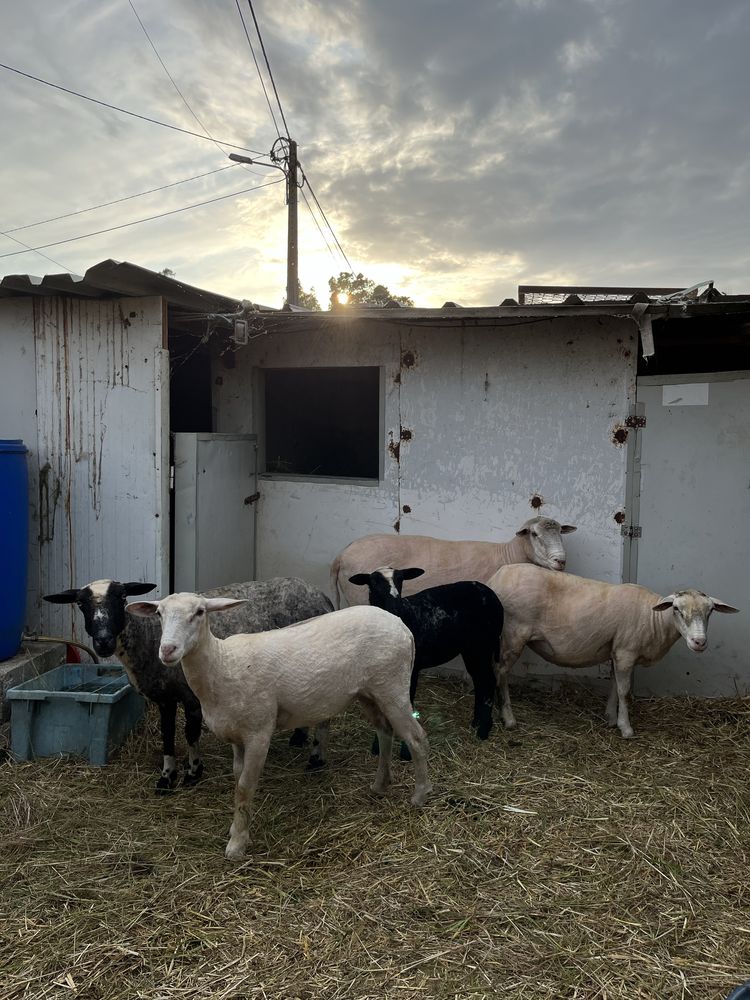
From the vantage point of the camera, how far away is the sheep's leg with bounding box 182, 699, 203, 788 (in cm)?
459

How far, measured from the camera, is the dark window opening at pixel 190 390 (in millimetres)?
7801

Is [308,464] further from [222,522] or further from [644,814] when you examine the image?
[644,814]

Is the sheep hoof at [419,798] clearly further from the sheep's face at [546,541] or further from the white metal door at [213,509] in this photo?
the white metal door at [213,509]

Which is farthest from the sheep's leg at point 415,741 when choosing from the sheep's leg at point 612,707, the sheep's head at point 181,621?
the sheep's leg at point 612,707

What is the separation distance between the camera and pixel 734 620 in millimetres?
6121

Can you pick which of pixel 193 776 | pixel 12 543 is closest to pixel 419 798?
pixel 193 776

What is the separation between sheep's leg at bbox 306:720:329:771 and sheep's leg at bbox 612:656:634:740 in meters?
2.37

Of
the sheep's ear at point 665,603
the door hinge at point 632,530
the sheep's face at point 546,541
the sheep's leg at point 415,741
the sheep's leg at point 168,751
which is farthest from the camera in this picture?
the door hinge at point 632,530

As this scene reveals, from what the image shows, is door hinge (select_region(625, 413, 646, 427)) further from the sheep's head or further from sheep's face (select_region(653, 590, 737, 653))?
the sheep's head

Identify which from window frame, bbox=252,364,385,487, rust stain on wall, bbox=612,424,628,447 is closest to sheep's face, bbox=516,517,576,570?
rust stain on wall, bbox=612,424,628,447

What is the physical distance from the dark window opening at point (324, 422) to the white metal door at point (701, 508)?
11.7 feet

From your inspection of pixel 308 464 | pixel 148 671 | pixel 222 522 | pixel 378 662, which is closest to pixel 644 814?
pixel 378 662

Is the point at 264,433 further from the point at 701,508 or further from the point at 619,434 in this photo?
the point at 701,508

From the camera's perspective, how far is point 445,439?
267 inches
